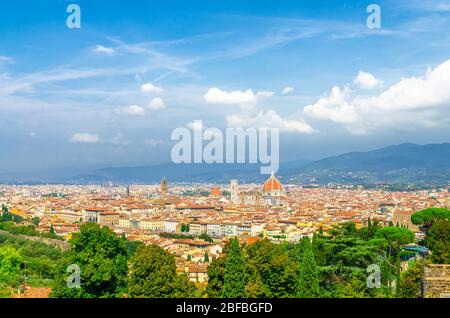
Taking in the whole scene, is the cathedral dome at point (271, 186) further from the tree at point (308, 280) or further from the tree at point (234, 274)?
the tree at point (234, 274)

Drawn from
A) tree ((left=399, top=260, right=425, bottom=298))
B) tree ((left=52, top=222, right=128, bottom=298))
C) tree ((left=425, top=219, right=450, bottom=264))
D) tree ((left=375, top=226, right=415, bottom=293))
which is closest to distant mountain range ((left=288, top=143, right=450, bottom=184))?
tree ((left=375, top=226, right=415, bottom=293))

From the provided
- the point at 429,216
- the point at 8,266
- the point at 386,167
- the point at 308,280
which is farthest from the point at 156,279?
the point at 386,167

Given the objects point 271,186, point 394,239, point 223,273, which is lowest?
point 394,239

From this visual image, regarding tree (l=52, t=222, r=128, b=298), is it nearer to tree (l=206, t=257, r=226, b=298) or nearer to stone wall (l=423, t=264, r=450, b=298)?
tree (l=206, t=257, r=226, b=298)

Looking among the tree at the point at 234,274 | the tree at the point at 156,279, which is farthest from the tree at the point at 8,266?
the tree at the point at 234,274

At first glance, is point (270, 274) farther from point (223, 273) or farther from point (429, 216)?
point (429, 216)
